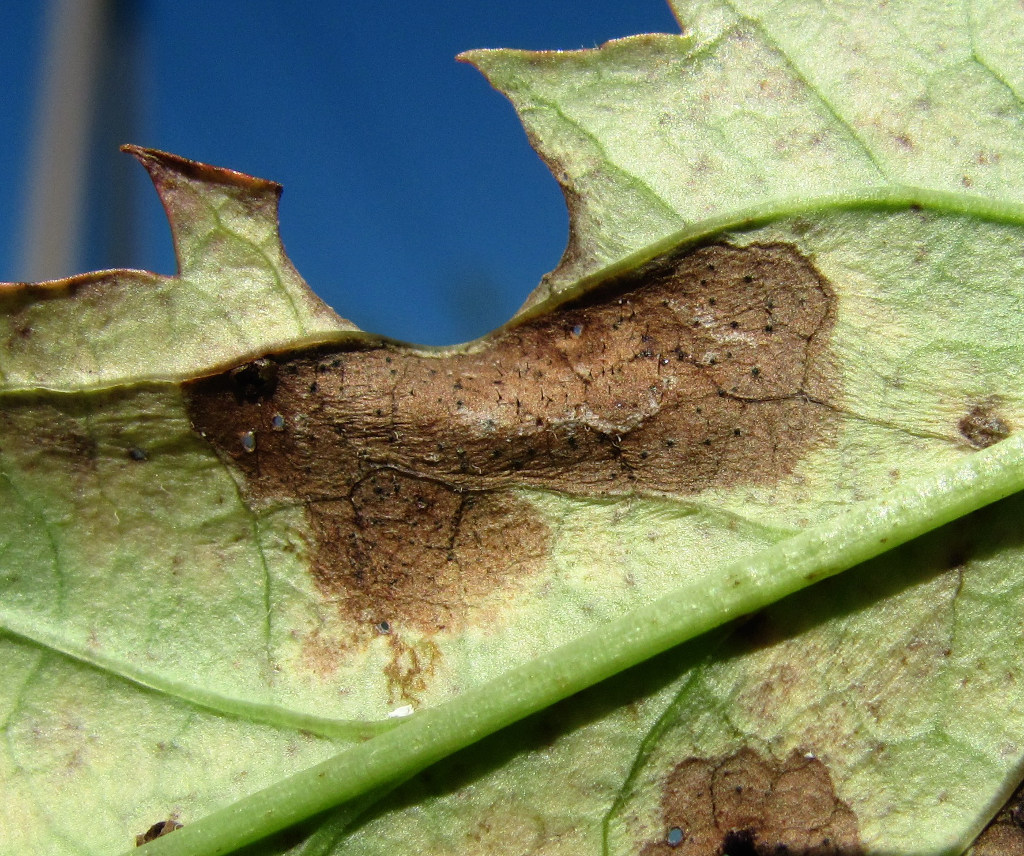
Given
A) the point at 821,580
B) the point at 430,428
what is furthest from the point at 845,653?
the point at 430,428

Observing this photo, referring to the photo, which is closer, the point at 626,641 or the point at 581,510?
the point at 626,641

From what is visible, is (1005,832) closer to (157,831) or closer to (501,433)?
(501,433)

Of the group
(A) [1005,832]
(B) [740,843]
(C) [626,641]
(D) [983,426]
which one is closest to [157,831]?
(C) [626,641]

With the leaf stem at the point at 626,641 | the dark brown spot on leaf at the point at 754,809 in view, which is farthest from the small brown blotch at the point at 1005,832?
the leaf stem at the point at 626,641

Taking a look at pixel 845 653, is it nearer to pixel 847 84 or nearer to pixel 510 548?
pixel 510 548

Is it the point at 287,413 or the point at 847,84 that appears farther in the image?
the point at 847,84

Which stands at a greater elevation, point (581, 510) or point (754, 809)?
point (581, 510)

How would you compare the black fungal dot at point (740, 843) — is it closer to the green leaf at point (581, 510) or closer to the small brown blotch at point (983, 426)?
the green leaf at point (581, 510)
